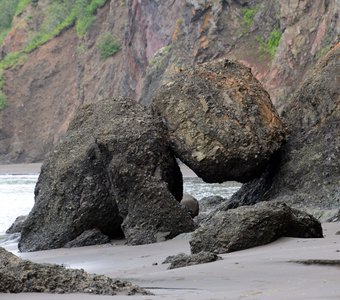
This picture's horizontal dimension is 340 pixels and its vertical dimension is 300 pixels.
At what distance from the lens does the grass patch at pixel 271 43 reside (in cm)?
4031

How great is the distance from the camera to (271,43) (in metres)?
41.0

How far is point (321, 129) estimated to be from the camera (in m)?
12.0

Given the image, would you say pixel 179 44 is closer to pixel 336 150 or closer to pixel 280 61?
pixel 280 61

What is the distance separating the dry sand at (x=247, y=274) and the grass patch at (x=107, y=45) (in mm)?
50933

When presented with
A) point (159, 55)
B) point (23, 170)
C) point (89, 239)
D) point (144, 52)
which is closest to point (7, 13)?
point (144, 52)

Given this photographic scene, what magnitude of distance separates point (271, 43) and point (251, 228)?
111 feet

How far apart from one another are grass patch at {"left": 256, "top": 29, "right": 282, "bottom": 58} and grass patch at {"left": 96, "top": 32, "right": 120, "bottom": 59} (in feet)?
63.3

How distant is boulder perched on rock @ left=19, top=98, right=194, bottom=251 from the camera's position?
10.9 meters

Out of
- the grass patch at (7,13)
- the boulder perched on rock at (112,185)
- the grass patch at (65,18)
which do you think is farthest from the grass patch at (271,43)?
the grass patch at (7,13)

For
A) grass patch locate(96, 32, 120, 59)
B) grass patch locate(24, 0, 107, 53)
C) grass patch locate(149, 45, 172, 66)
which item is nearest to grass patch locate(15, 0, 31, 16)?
grass patch locate(24, 0, 107, 53)

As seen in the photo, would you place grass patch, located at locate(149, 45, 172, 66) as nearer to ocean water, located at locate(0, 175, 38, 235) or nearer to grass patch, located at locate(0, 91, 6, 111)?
ocean water, located at locate(0, 175, 38, 235)

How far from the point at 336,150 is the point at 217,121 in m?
1.62

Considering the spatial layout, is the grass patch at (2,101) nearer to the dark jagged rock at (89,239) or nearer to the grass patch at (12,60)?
the grass patch at (12,60)

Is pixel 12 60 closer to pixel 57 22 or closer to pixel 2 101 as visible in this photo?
pixel 2 101
